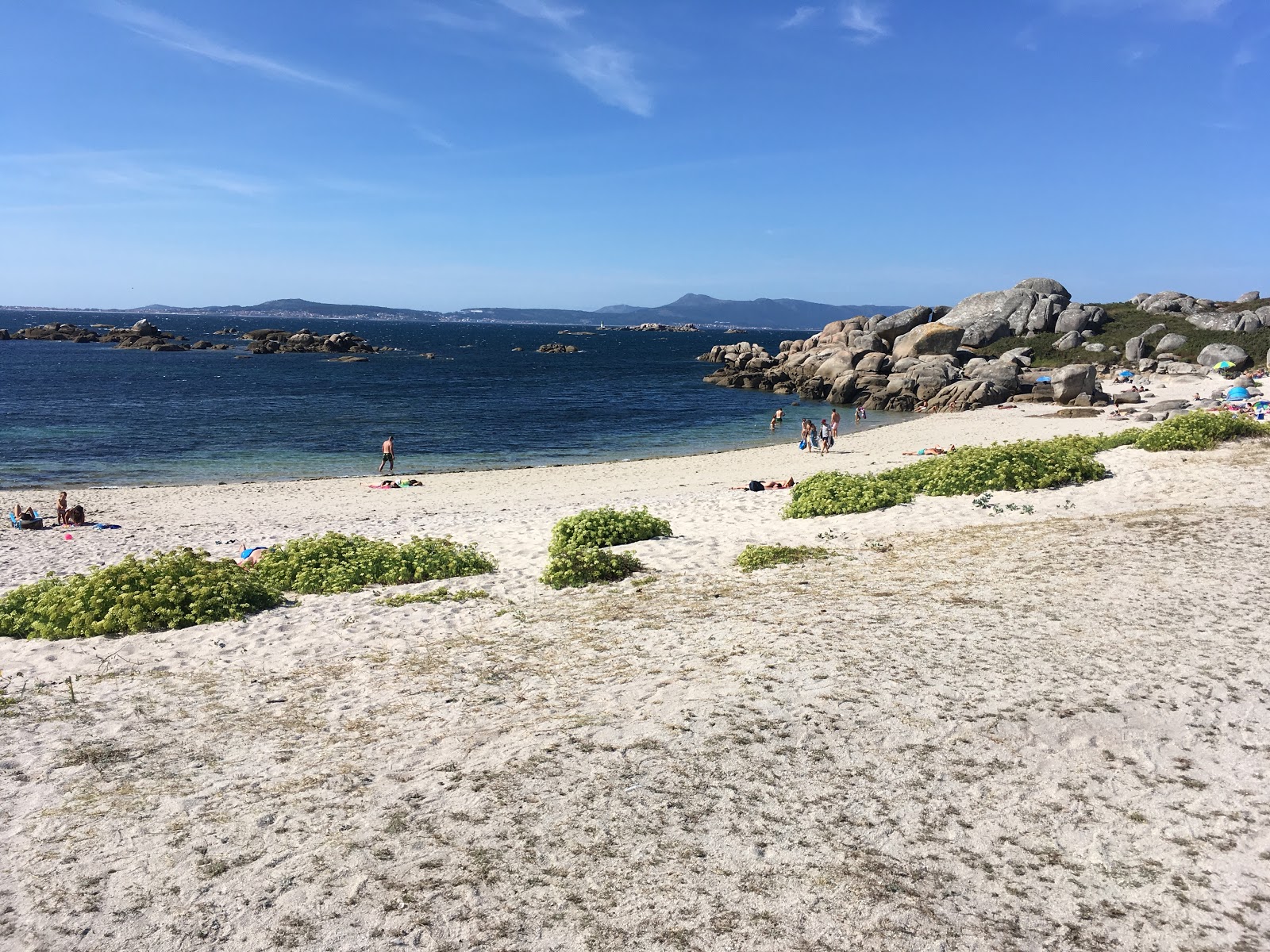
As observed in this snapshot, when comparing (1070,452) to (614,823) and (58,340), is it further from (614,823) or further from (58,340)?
(58,340)

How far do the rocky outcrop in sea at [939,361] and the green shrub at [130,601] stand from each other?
4364cm

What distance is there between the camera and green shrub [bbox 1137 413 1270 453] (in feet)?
62.1

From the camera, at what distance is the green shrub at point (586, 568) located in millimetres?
12273

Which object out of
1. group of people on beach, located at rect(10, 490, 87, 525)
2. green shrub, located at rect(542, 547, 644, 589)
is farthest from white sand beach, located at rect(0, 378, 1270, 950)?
group of people on beach, located at rect(10, 490, 87, 525)

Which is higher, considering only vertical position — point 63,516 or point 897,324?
point 897,324

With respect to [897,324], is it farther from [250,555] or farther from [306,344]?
[306,344]

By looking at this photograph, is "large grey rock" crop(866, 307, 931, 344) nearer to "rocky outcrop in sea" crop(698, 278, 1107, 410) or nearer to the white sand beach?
"rocky outcrop in sea" crop(698, 278, 1107, 410)

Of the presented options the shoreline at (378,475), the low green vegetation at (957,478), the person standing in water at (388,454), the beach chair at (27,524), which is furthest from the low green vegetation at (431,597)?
the person standing in water at (388,454)

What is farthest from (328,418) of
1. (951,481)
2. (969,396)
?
(951,481)

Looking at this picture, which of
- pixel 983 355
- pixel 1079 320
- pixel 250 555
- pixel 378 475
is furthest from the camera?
pixel 1079 320

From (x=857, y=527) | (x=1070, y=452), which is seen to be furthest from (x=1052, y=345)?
(x=857, y=527)

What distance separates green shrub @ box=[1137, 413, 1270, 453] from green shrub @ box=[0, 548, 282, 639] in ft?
63.1

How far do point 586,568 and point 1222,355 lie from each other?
180 ft

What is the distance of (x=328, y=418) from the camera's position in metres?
46.8
